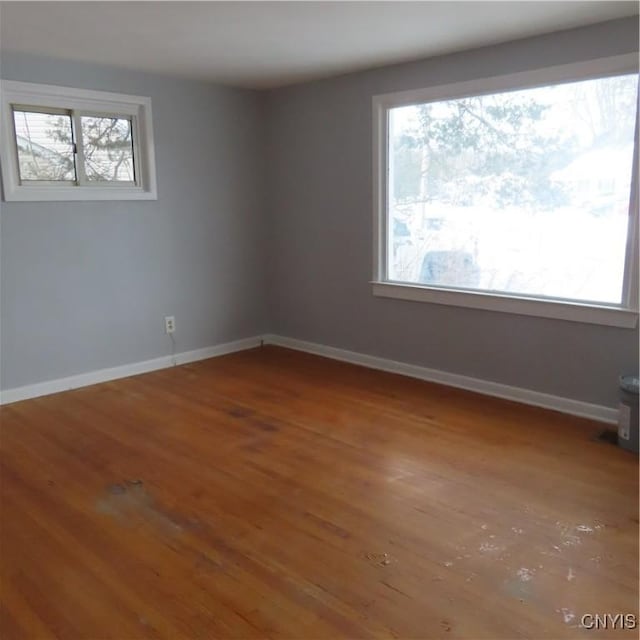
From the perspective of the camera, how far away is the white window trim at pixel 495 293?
3307mm

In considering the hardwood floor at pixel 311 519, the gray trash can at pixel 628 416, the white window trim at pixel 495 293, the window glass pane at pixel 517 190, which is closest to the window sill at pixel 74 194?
the hardwood floor at pixel 311 519

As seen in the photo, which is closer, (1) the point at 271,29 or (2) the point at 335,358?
(1) the point at 271,29

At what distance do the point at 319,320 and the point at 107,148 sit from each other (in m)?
2.17

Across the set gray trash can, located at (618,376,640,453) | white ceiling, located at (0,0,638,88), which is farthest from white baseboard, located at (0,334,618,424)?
white ceiling, located at (0,0,638,88)

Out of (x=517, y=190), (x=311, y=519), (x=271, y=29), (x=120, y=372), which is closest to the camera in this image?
(x=311, y=519)

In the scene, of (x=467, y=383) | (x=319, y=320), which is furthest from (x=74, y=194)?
(x=467, y=383)

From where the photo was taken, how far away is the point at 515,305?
3.85 m

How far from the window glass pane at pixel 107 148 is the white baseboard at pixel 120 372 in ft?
4.71

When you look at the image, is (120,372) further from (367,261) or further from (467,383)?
(467,383)

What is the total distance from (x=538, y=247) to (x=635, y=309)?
699mm

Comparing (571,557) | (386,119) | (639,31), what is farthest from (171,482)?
(639,31)

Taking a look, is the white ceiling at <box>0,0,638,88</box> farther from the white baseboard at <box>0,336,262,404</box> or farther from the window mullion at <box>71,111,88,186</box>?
the white baseboard at <box>0,336,262,404</box>

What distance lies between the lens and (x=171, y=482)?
2.89 metres

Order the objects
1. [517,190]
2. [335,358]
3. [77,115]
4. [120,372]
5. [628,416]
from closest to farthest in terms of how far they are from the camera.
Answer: [628,416], [517,190], [77,115], [120,372], [335,358]
